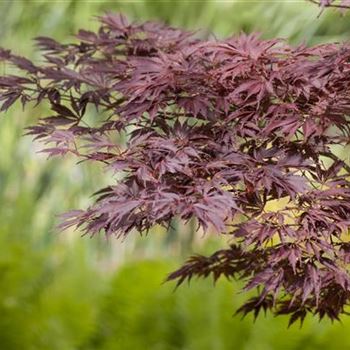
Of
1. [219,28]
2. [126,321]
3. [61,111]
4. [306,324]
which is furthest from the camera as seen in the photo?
[219,28]

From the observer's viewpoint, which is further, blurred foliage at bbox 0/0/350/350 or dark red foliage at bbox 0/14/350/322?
blurred foliage at bbox 0/0/350/350

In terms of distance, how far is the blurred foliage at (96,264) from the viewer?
11.2 ft

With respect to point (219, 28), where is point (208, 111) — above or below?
below

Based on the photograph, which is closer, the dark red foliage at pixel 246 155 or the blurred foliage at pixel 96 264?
the dark red foliage at pixel 246 155

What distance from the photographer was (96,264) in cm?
443

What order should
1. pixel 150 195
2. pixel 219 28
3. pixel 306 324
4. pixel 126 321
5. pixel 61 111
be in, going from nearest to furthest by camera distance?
pixel 150 195, pixel 61 111, pixel 306 324, pixel 126 321, pixel 219 28

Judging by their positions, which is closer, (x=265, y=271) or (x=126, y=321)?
(x=265, y=271)

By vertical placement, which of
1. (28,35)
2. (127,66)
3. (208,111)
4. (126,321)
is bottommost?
(126,321)

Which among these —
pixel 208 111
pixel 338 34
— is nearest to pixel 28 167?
pixel 338 34

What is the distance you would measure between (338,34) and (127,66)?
2.76 meters

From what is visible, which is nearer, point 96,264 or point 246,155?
point 246,155

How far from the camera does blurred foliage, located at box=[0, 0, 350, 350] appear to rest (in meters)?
3.41

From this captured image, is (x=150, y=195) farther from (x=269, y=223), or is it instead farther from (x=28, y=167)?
(x=28, y=167)

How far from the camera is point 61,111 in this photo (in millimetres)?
1732
